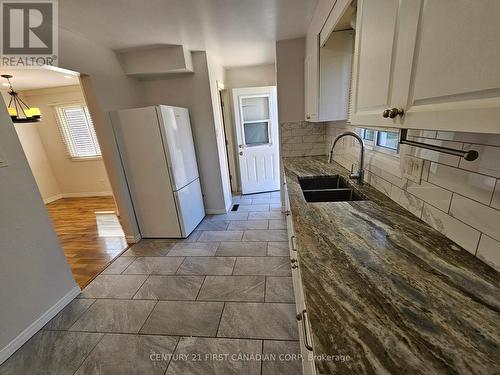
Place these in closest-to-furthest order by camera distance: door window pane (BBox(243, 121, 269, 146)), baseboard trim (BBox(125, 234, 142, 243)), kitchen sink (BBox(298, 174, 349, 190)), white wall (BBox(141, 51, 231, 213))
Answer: kitchen sink (BBox(298, 174, 349, 190)) < baseboard trim (BBox(125, 234, 142, 243)) < white wall (BBox(141, 51, 231, 213)) < door window pane (BBox(243, 121, 269, 146))

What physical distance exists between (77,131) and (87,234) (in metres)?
2.81

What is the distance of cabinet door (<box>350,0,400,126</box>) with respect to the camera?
764 millimetres

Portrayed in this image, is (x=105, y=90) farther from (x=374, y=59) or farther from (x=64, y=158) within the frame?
(x=64, y=158)

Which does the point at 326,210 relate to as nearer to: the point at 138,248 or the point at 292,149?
the point at 292,149

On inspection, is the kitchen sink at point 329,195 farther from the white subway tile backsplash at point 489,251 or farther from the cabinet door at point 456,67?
the cabinet door at point 456,67

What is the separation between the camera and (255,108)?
4016mm

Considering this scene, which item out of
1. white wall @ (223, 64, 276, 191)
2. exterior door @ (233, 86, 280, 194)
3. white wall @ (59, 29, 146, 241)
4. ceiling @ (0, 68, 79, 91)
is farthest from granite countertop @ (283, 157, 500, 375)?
ceiling @ (0, 68, 79, 91)

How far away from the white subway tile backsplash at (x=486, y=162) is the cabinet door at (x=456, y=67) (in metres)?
0.32

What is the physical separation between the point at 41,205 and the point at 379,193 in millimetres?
2651

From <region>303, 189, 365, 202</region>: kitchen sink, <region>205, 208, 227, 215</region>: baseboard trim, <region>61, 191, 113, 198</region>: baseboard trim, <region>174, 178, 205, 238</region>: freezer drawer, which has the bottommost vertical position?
<region>205, 208, 227, 215</region>: baseboard trim

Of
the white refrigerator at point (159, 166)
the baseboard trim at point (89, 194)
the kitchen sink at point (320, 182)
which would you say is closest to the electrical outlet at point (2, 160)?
the white refrigerator at point (159, 166)

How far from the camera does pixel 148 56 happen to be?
2.66 metres

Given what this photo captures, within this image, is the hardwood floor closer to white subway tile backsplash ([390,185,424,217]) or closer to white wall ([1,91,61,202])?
white wall ([1,91,61,202])

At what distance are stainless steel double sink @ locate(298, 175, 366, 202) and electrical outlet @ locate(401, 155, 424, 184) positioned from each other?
1.05 ft
